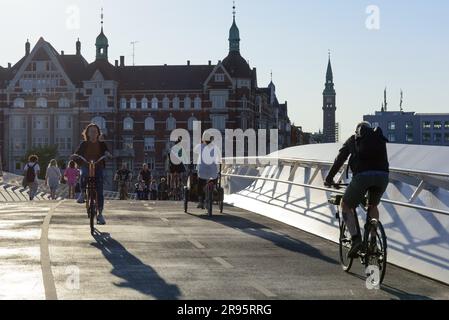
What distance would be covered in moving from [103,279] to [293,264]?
277cm

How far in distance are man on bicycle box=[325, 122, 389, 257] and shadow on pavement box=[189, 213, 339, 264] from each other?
178 cm

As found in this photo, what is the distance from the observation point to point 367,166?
9500 mm

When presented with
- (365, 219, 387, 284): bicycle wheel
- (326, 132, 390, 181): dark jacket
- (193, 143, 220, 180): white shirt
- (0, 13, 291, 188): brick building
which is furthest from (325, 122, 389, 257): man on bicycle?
(0, 13, 291, 188): brick building

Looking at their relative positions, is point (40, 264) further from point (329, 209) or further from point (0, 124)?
point (0, 124)

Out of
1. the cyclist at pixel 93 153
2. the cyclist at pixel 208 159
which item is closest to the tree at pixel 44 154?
the cyclist at pixel 208 159

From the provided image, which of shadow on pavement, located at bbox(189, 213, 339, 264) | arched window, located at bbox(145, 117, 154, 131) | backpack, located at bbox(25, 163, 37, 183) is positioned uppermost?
arched window, located at bbox(145, 117, 154, 131)

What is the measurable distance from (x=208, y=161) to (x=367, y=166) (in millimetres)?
10320

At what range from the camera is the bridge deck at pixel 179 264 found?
335 inches

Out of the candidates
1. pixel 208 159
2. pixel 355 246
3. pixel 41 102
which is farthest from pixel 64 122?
pixel 355 246

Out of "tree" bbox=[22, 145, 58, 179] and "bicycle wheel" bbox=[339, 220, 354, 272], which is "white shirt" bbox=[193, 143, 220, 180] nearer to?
"bicycle wheel" bbox=[339, 220, 354, 272]

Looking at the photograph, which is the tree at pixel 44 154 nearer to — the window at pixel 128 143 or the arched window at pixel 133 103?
the window at pixel 128 143

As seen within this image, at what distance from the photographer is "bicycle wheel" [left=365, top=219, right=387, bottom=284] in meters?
9.05

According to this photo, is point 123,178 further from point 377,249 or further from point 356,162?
point 377,249
